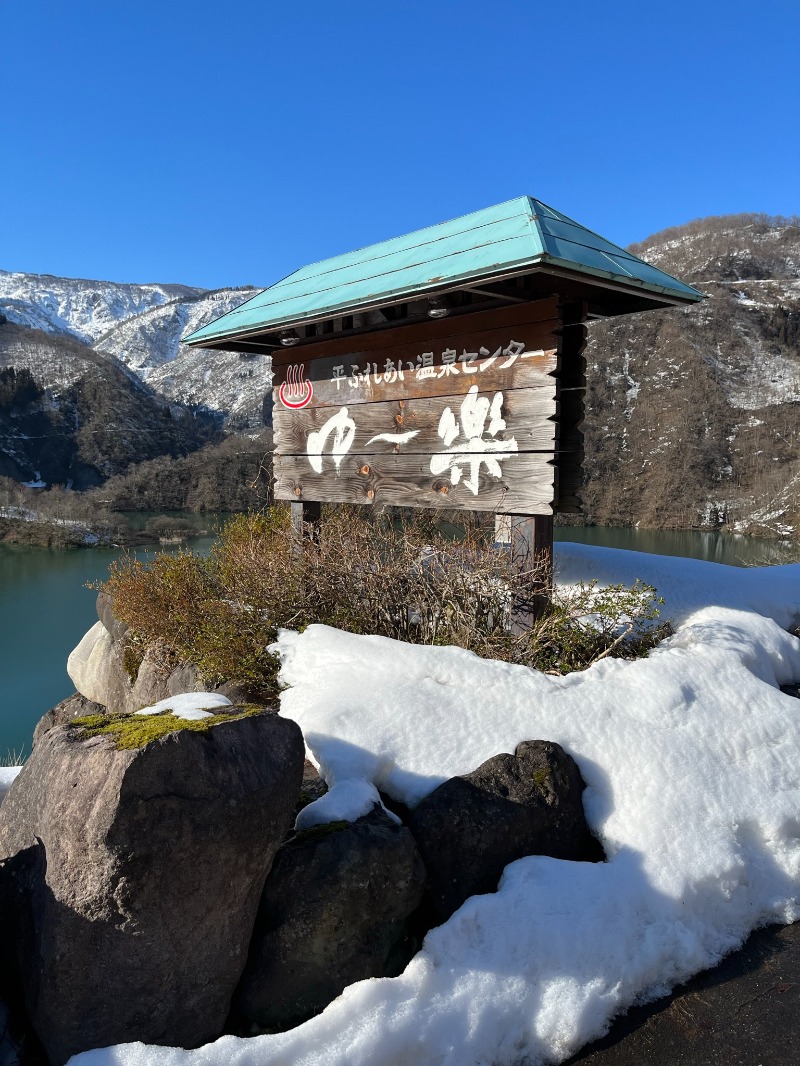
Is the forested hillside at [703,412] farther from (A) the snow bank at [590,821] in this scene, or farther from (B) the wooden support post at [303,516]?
(A) the snow bank at [590,821]

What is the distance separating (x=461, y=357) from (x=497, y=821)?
3499mm

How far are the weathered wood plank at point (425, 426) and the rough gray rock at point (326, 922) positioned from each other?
3.02 m

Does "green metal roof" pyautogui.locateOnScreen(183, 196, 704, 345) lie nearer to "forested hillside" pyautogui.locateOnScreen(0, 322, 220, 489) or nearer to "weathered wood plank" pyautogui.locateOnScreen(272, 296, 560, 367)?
"weathered wood plank" pyautogui.locateOnScreen(272, 296, 560, 367)

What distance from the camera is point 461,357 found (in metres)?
5.39

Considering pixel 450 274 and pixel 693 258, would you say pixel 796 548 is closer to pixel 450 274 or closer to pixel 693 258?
pixel 450 274

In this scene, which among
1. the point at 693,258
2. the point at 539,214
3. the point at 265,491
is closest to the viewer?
the point at 539,214

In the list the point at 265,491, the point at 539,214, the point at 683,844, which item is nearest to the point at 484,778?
the point at 683,844

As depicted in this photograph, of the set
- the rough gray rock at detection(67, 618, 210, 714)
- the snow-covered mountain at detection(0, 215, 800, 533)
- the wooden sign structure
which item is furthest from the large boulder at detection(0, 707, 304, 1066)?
the snow-covered mountain at detection(0, 215, 800, 533)

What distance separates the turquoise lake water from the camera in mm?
13289

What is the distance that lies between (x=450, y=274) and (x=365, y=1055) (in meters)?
4.30

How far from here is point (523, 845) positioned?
321 centimetres

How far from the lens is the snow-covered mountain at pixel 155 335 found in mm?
78750

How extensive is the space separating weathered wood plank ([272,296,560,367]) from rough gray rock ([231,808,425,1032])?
3630 millimetres

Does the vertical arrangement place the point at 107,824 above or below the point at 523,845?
above
